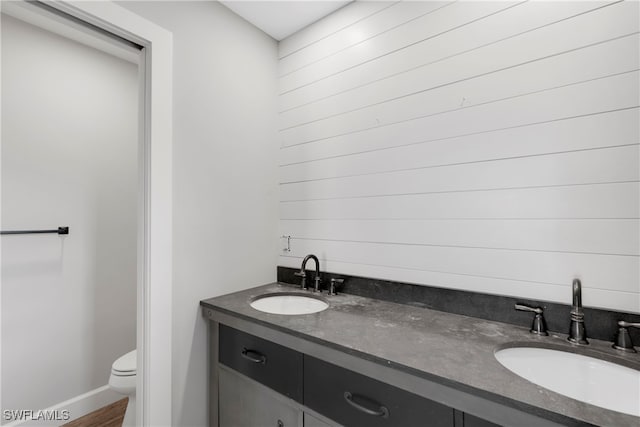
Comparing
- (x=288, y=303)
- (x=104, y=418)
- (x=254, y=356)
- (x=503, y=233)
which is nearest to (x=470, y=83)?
(x=503, y=233)

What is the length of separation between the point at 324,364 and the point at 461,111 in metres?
1.24

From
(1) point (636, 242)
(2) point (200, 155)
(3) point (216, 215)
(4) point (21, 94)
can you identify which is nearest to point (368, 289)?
(3) point (216, 215)

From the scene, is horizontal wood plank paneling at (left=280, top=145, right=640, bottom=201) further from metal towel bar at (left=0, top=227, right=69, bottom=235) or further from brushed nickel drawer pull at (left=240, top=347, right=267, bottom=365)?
metal towel bar at (left=0, top=227, right=69, bottom=235)

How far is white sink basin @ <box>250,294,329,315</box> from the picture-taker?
1.60m

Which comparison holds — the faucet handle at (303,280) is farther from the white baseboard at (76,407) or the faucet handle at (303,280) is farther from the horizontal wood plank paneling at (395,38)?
the white baseboard at (76,407)

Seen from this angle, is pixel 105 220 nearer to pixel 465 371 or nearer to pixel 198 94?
pixel 198 94

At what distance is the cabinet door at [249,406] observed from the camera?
1.17 meters

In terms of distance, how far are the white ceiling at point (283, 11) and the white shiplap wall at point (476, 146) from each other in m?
0.07

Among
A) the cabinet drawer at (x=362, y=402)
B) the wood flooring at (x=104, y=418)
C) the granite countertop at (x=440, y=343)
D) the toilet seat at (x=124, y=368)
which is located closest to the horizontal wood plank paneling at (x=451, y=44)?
the granite countertop at (x=440, y=343)

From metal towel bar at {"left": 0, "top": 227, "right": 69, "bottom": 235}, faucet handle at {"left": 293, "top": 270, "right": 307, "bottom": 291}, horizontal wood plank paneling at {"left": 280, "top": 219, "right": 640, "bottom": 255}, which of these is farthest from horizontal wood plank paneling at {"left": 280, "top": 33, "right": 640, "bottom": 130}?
metal towel bar at {"left": 0, "top": 227, "right": 69, "bottom": 235}

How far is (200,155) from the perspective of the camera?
5.03 feet

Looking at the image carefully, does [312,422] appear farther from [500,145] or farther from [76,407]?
[76,407]

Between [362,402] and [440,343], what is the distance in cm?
34

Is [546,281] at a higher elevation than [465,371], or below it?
higher
